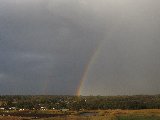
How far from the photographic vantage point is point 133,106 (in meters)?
120

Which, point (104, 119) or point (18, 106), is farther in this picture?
point (18, 106)

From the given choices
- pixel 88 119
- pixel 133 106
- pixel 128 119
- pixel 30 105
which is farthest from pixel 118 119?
pixel 30 105

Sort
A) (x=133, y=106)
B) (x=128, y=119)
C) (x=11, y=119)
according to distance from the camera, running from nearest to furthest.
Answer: (x=11, y=119), (x=128, y=119), (x=133, y=106)

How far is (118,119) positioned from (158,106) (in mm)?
59395

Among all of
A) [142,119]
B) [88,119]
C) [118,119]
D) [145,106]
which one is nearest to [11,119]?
[88,119]

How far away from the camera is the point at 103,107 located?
4998 inches

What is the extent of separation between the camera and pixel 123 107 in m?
123

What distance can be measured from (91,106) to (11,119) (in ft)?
217

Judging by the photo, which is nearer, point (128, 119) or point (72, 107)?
point (128, 119)

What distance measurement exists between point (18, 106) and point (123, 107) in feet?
137

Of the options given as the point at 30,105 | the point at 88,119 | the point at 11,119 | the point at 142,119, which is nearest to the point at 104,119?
the point at 88,119

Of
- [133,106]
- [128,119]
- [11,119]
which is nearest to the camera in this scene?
[11,119]

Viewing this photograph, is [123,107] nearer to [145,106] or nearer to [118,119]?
[145,106]

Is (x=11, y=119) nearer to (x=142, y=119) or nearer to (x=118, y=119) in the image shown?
(x=118, y=119)
